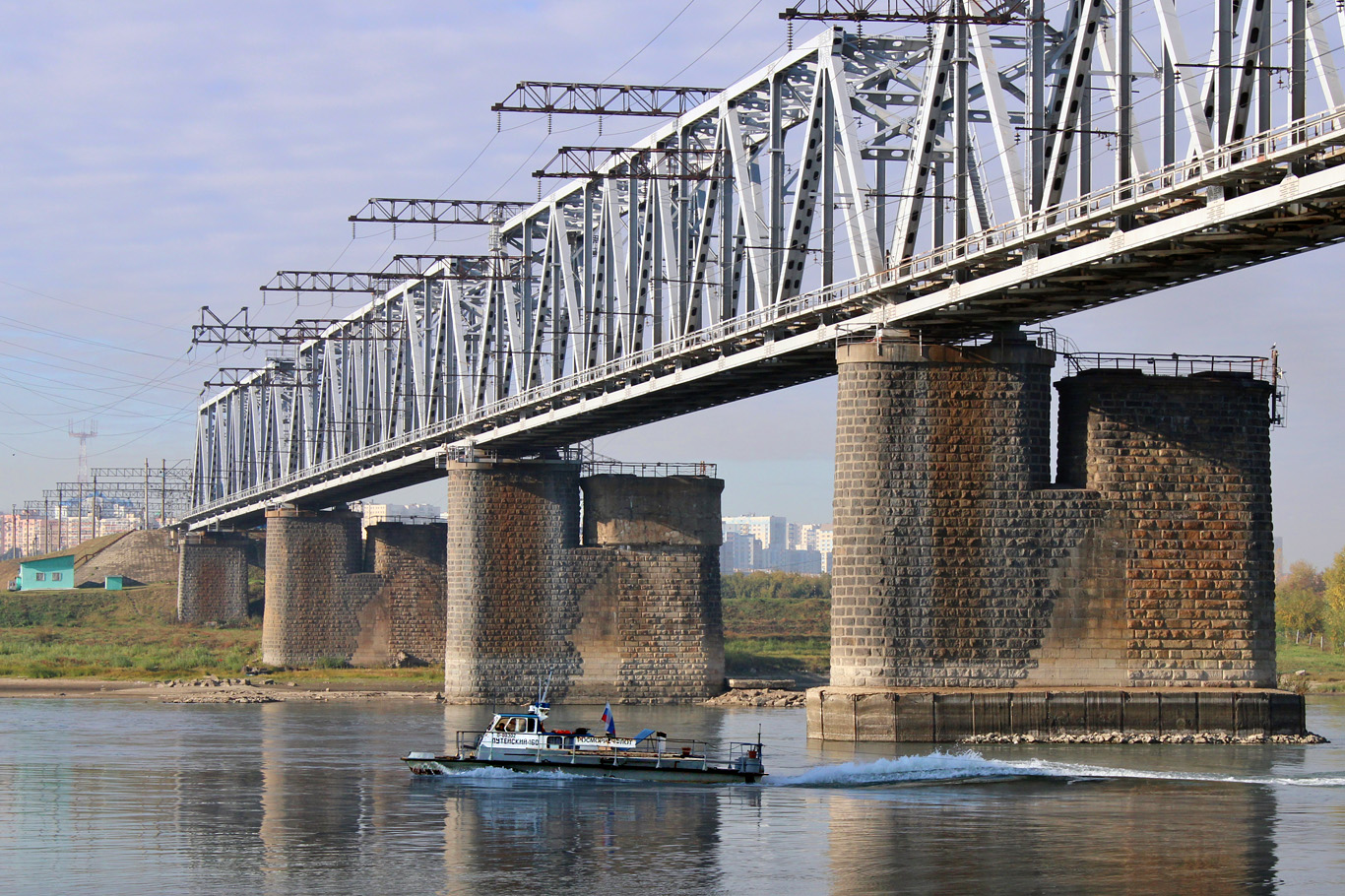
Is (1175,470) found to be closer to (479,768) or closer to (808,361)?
(808,361)

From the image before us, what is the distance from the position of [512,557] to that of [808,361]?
82.2 ft

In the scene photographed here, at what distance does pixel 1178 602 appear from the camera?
5222cm

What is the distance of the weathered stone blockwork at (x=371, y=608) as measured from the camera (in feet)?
343

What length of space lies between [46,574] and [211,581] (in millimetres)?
41921

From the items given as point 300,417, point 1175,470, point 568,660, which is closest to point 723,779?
point 1175,470

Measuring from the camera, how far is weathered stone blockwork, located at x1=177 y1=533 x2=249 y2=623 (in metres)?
144

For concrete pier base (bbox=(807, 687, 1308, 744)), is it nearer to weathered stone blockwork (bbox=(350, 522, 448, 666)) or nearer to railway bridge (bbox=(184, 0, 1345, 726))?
railway bridge (bbox=(184, 0, 1345, 726))

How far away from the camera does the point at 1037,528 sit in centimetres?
5147

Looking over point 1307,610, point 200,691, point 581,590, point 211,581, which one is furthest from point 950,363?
point 211,581

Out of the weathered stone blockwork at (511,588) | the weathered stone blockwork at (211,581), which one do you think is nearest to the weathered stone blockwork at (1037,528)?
the weathered stone blockwork at (511,588)

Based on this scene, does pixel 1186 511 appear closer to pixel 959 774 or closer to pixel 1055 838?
pixel 959 774

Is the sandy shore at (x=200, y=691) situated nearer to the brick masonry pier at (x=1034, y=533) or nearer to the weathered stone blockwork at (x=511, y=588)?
the weathered stone blockwork at (x=511, y=588)

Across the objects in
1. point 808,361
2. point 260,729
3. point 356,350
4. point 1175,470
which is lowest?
point 260,729

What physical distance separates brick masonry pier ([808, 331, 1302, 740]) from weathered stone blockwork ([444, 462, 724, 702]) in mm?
28329
